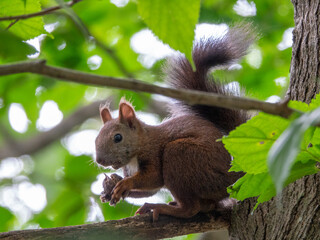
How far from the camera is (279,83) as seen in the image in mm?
4633

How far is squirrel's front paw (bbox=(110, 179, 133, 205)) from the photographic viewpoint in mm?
2186

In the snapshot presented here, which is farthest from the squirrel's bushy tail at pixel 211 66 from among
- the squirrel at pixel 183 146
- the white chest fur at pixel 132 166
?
the white chest fur at pixel 132 166

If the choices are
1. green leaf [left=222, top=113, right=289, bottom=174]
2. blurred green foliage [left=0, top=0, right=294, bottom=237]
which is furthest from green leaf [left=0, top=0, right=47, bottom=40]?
green leaf [left=222, top=113, right=289, bottom=174]

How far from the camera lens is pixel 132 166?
2535 millimetres

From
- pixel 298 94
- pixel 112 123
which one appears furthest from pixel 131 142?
pixel 298 94

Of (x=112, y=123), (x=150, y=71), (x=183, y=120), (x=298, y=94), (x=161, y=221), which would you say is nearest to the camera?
(x=298, y=94)

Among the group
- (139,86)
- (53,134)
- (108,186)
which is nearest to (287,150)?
(139,86)

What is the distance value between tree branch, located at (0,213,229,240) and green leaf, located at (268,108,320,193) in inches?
51.1

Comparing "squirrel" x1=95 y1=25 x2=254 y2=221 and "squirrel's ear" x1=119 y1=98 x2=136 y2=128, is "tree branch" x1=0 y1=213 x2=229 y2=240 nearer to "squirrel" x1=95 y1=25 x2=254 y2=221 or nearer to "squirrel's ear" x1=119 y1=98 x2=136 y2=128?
"squirrel" x1=95 y1=25 x2=254 y2=221

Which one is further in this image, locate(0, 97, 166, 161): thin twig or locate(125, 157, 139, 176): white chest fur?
locate(0, 97, 166, 161): thin twig

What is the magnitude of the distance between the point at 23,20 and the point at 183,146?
115 cm

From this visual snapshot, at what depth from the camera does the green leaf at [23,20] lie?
3.88 feet

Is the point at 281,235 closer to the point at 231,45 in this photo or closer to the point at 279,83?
the point at 231,45

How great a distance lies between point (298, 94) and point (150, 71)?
2.82 meters
